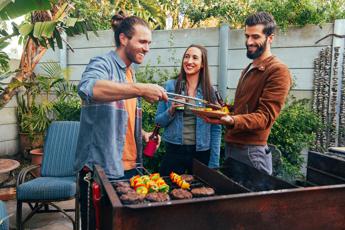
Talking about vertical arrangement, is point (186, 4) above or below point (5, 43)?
above

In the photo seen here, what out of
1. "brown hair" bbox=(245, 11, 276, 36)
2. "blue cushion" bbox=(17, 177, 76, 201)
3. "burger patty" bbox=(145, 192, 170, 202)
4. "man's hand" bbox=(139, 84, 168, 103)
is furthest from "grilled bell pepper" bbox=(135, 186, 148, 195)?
"blue cushion" bbox=(17, 177, 76, 201)

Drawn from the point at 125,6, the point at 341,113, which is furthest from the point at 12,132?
the point at 341,113

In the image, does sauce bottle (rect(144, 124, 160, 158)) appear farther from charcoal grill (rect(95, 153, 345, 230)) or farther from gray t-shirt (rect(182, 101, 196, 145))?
charcoal grill (rect(95, 153, 345, 230))

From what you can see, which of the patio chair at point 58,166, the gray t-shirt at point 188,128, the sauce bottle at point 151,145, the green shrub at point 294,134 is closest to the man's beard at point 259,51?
the gray t-shirt at point 188,128

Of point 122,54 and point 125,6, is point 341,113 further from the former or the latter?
point 125,6

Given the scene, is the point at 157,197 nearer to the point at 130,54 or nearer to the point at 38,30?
the point at 130,54

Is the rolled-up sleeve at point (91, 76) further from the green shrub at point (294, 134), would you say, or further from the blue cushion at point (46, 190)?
the green shrub at point (294, 134)

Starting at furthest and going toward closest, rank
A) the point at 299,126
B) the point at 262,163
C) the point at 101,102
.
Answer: the point at 299,126
the point at 262,163
the point at 101,102

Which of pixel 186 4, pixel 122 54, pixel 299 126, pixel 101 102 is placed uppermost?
pixel 186 4

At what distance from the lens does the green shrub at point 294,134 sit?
4059 millimetres

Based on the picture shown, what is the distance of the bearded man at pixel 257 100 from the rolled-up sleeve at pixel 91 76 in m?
0.77

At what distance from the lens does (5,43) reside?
309 centimetres

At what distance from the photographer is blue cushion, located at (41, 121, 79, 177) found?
3854mm

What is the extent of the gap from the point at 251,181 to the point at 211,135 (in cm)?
101
